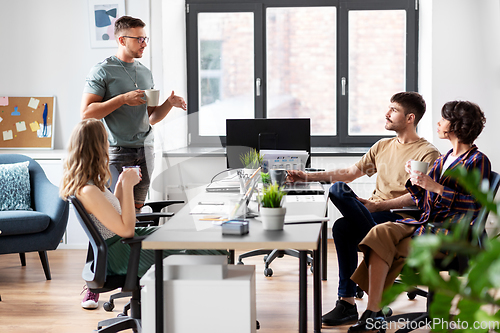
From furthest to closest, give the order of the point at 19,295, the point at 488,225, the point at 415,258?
1. the point at 488,225
2. the point at 19,295
3. the point at 415,258

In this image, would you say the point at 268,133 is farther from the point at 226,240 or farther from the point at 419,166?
the point at 226,240

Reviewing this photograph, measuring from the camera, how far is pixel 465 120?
2361mm

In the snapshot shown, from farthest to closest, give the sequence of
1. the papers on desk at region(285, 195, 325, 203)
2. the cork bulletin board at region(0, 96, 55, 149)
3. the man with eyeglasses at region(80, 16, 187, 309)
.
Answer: the cork bulletin board at region(0, 96, 55, 149) → the man with eyeglasses at region(80, 16, 187, 309) → the papers on desk at region(285, 195, 325, 203)

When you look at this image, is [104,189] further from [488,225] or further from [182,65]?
[488,225]

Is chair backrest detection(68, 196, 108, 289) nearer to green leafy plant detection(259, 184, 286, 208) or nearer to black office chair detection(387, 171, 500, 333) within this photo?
green leafy plant detection(259, 184, 286, 208)

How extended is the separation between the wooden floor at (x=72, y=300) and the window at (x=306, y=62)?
1.43 m

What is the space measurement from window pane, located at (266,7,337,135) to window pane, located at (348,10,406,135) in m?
0.19

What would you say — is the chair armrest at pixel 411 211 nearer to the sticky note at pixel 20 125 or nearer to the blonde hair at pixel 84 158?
the blonde hair at pixel 84 158

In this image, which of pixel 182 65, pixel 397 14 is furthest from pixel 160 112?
pixel 397 14

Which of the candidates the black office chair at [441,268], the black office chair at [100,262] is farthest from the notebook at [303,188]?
the black office chair at [100,262]

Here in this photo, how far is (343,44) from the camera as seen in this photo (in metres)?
4.57

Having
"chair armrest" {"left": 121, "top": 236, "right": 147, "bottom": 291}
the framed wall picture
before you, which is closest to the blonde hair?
"chair armrest" {"left": 121, "top": 236, "right": 147, "bottom": 291}

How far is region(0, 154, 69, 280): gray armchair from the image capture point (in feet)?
10.9

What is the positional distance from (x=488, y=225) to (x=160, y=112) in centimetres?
274
